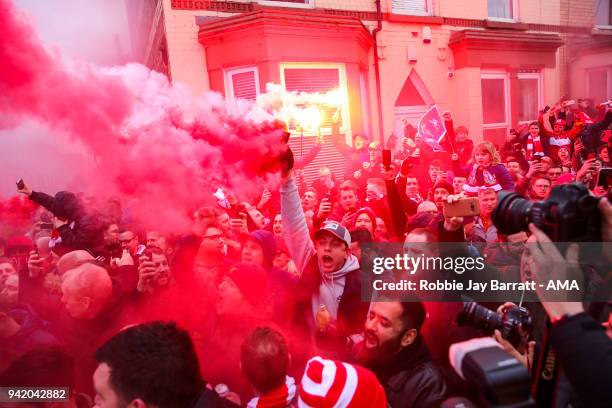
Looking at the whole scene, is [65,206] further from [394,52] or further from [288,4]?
[394,52]

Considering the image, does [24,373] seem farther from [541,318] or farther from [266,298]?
[541,318]

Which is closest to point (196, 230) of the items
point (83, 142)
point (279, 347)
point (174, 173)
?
point (174, 173)

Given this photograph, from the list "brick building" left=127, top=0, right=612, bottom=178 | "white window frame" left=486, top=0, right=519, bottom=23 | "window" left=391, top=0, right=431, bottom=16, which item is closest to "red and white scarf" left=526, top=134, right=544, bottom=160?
"brick building" left=127, top=0, right=612, bottom=178

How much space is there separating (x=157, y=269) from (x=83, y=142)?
1.39 meters

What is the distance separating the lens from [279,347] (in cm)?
209

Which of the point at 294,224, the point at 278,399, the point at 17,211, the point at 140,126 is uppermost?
the point at 140,126

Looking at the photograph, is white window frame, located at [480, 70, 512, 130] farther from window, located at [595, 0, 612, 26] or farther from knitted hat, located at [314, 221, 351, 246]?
knitted hat, located at [314, 221, 351, 246]

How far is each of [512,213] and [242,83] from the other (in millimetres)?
6744

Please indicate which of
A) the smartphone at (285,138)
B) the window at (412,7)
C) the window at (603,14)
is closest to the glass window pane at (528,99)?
the window at (603,14)

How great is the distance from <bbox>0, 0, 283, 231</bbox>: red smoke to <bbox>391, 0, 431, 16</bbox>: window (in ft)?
20.8

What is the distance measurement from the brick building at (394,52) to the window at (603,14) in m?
0.03

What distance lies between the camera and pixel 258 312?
280 centimetres

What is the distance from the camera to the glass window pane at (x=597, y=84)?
422 inches

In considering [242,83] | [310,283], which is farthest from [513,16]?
[310,283]
